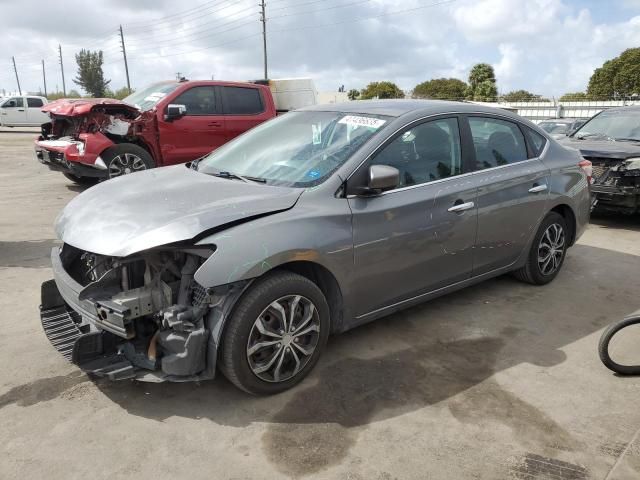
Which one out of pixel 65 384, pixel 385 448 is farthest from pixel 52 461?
pixel 385 448

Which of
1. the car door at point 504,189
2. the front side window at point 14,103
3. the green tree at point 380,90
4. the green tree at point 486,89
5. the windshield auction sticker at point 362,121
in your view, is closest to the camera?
the windshield auction sticker at point 362,121

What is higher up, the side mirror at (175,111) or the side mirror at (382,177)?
the side mirror at (175,111)

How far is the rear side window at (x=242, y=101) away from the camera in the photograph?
9.52m

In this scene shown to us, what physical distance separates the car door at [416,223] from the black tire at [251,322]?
451 millimetres

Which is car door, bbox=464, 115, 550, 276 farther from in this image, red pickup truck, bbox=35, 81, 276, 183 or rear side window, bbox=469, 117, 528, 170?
red pickup truck, bbox=35, 81, 276, 183

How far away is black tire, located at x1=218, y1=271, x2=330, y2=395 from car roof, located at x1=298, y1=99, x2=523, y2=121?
148 cm

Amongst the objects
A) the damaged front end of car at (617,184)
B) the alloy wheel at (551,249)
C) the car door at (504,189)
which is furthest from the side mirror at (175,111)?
the damaged front end of car at (617,184)

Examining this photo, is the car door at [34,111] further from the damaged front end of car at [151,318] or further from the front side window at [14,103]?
the damaged front end of car at [151,318]

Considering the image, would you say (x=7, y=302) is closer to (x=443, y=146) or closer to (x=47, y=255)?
(x=47, y=255)

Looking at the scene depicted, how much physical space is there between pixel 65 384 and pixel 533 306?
3651 millimetres

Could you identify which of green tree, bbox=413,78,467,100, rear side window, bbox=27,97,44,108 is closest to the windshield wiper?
rear side window, bbox=27,97,44,108

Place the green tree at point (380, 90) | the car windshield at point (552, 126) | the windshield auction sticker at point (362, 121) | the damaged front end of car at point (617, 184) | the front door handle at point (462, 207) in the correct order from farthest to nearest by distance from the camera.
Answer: the green tree at point (380, 90) → the car windshield at point (552, 126) → the damaged front end of car at point (617, 184) → the front door handle at point (462, 207) → the windshield auction sticker at point (362, 121)

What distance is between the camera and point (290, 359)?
123 inches

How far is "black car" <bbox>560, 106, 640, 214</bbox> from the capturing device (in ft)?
22.8
